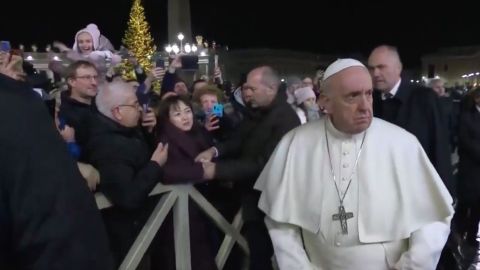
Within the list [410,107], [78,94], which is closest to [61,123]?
[78,94]

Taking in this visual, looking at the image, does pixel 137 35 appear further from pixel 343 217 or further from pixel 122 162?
pixel 343 217

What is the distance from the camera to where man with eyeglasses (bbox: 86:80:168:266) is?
349cm

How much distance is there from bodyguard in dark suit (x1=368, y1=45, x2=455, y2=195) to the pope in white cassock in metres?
1.12

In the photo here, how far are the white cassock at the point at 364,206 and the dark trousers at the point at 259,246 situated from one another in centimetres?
98

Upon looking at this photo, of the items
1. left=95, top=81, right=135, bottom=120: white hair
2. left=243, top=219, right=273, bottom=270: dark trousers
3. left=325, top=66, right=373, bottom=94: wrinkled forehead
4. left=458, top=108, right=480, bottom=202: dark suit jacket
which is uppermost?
left=325, top=66, right=373, bottom=94: wrinkled forehead

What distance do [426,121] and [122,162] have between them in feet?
7.12

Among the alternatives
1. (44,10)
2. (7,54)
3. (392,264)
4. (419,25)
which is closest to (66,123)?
(7,54)

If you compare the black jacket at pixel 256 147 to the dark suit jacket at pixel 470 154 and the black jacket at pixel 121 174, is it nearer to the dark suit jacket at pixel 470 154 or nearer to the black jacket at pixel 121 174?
the black jacket at pixel 121 174

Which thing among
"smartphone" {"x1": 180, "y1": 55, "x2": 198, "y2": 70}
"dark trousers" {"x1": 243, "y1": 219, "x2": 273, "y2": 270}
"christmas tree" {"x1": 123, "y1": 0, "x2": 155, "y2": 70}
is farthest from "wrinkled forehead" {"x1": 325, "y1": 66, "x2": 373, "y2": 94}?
"christmas tree" {"x1": 123, "y1": 0, "x2": 155, "y2": 70}

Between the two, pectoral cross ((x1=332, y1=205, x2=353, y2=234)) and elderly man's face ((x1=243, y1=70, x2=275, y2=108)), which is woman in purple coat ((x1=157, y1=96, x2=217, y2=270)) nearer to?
elderly man's face ((x1=243, y1=70, x2=275, y2=108))

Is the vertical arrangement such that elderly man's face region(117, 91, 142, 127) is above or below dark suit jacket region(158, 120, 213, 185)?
above

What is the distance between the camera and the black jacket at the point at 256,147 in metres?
4.18

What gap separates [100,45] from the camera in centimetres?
634

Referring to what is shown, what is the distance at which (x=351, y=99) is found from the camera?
3129 millimetres
